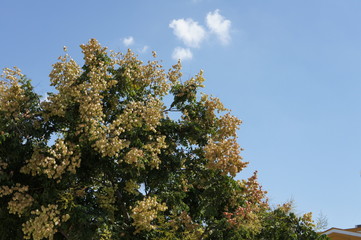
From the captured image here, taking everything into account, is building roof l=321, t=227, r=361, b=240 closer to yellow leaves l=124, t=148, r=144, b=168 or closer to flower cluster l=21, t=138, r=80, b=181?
yellow leaves l=124, t=148, r=144, b=168

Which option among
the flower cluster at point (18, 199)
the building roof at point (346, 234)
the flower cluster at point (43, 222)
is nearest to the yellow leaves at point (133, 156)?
the flower cluster at point (43, 222)

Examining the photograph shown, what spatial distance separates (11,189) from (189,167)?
5.19m

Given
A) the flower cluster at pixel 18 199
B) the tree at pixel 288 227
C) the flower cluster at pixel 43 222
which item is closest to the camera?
the flower cluster at pixel 43 222

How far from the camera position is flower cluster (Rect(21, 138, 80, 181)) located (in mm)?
10656

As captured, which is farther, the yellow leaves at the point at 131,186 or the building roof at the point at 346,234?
the building roof at the point at 346,234

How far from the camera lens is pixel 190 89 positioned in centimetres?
1383

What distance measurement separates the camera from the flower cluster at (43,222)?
10.6 metres

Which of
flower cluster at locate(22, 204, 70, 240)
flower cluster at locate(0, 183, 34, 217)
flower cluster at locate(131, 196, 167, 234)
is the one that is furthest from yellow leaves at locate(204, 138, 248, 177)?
flower cluster at locate(0, 183, 34, 217)

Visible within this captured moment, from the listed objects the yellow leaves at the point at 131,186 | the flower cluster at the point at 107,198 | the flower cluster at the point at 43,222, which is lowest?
the flower cluster at the point at 43,222

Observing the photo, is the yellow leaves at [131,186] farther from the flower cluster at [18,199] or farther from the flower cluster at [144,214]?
the flower cluster at [18,199]

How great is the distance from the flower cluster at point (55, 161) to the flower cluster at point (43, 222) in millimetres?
863

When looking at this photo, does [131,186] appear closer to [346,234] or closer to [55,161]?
[55,161]

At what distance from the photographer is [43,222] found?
35.5ft

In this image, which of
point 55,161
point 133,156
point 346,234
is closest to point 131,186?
point 133,156
